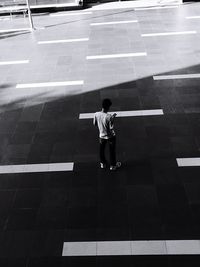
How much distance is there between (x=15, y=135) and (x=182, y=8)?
44.5 ft

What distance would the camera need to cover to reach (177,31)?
52.2 ft

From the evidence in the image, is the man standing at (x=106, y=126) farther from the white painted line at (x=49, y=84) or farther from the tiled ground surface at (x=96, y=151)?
the white painted line at (x=49, y=84)

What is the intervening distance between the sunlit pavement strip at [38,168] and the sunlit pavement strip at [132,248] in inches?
88.0

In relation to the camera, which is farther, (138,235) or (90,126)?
(90,126)

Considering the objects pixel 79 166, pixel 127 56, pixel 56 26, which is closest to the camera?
pixel 79 166

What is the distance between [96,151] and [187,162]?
219 cm

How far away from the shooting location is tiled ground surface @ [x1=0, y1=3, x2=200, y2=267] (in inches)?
255

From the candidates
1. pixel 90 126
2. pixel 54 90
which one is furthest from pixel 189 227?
pixel 54 90

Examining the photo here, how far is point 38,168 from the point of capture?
27.2 feet

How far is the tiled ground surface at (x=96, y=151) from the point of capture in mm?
6480

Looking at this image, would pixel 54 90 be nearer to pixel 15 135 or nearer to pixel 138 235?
pixel 15 135

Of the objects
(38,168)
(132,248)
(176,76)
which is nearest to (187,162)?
(132,248)

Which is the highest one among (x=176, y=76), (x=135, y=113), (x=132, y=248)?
(x=176, y=76)

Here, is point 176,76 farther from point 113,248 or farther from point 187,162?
point 113,248
